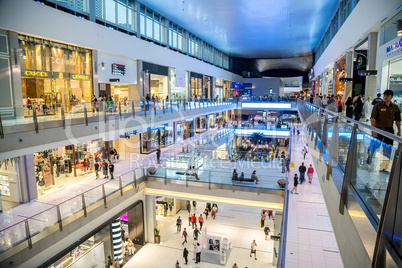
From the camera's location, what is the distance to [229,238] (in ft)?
51.8

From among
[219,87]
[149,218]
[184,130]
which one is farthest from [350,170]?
[219,87]

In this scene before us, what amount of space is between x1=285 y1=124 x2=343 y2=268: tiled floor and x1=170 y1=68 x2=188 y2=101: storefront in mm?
15936

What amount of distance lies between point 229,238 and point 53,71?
13184mm

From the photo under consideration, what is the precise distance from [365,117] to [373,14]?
3.83 m

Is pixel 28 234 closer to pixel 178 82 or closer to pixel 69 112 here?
pixel 69 112

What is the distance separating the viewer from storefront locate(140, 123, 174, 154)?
20.5 meters

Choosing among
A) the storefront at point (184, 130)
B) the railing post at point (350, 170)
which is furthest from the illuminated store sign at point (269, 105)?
the railing post at point (350, 170)

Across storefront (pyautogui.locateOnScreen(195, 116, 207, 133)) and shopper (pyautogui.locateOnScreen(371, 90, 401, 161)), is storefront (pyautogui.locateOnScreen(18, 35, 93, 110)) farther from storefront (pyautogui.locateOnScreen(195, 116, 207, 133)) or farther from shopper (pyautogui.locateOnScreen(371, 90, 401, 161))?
storefront (pyautogui.locateOnScreen(195, 116, 207, 133))

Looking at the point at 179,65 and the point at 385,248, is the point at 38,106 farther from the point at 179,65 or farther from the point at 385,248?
the point at 179,65

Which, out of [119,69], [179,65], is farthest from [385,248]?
[179,65]

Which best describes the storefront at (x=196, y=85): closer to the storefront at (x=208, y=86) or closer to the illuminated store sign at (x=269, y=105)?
the storefront at (x=208, y=86)

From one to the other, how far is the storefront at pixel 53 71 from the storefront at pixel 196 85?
625 inches

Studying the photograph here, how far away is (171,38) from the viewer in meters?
25.8

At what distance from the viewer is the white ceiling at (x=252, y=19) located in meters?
19.4
